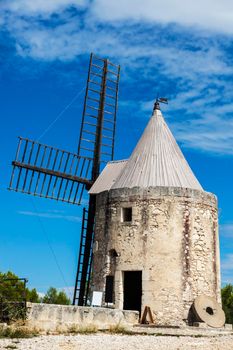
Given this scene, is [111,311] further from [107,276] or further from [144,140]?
[144,140]

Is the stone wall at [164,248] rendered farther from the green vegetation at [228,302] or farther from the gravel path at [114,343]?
the green vegetation at [228,302]

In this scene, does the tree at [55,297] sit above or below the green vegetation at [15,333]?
above

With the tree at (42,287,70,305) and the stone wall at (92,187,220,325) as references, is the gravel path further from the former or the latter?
the tree at (42,287,70,305)

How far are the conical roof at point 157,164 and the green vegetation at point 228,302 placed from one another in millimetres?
18424

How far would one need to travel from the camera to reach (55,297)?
4256 centimetres

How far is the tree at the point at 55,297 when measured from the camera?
136 feet

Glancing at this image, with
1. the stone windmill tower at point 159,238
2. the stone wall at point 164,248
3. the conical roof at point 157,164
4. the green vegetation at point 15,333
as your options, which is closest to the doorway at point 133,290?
the stone windmill tower at point 159,238

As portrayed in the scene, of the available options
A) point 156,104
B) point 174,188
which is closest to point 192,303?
point 174,188

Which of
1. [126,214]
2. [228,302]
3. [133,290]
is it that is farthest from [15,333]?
[228,302]

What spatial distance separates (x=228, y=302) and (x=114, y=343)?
26401 millimetres

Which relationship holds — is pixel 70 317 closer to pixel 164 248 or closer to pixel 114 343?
pixel 114 343

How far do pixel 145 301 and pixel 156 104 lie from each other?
7.53m

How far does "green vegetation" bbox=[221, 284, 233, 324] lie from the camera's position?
33.6 meters

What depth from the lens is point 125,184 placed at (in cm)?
1730
